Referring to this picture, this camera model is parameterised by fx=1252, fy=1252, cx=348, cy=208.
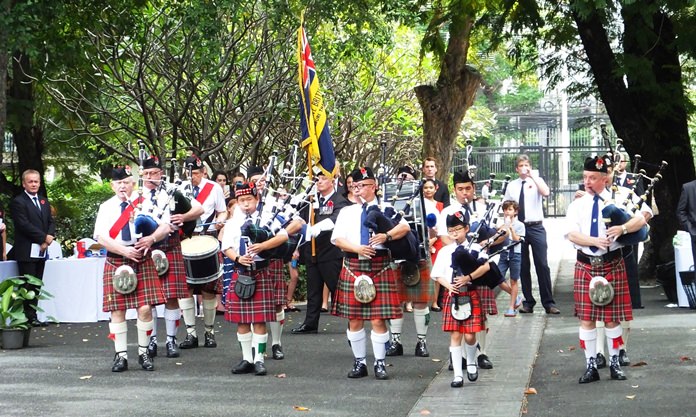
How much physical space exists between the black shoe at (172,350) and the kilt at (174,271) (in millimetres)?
451

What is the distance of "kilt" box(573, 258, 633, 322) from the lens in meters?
9.39

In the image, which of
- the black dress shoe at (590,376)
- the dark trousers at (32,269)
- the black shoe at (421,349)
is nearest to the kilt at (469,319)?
the black dress shoe at (590,376)

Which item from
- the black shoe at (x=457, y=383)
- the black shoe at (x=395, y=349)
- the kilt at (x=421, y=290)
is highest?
the kilt at (x=421, y=290)

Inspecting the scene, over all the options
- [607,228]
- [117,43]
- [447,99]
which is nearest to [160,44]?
[117,43]

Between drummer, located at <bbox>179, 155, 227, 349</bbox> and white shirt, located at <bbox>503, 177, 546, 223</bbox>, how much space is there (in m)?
3.81

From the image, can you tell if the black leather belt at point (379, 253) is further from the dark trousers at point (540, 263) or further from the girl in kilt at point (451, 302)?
the dark trousers at point (540, 263)

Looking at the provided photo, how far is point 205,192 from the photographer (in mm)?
12078

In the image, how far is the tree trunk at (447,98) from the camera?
1811 cm

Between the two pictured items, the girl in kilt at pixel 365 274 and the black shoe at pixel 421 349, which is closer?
the girl in kilt at pixel 365 274

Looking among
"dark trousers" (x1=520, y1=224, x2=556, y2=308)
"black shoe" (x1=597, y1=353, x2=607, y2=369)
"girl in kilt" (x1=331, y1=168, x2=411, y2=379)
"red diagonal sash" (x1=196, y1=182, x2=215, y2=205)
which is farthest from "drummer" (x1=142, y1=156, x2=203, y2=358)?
"dark trousers" (x1=520, y1=224, x2=556, y2=308)

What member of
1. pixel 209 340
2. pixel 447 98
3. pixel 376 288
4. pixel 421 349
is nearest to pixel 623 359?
pixel 421 349

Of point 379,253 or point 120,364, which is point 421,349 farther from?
point 120,364

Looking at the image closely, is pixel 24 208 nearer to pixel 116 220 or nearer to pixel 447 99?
pixel 116 220

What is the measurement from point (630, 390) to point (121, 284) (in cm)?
408
